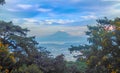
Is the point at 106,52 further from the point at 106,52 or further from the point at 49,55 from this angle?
the point at 49,55

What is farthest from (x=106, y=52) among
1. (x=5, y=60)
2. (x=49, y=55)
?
(x=49, y=55)

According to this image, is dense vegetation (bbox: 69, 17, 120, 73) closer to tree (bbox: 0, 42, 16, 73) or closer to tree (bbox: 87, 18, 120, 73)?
tree (bbox: 87, 18, 120, 73)

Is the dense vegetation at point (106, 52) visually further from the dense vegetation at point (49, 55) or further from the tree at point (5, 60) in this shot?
the tree at point (5, 60)

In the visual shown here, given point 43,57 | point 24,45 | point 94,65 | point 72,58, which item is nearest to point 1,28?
point 24,45

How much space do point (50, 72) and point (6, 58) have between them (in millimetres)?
3428

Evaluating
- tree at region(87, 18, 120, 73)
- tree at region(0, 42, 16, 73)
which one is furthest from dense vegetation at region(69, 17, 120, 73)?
tree at region(0, 42, 16, 73)

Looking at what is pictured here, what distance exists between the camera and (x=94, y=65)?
1758 centimetres

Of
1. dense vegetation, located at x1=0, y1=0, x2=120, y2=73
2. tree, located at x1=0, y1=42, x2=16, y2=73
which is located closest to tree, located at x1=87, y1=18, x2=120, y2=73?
dense vegetation, located at x1=0, y1=0, x2=120, y2=73

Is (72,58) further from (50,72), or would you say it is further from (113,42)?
(113,42)

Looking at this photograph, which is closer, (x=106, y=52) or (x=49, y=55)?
(x=106, y=52)

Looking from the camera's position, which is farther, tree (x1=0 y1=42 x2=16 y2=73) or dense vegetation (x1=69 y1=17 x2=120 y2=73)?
tree (x1=0 y1=42 x2=16 y2=73)

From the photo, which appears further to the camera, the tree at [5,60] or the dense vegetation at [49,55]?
the tree at [5,60]

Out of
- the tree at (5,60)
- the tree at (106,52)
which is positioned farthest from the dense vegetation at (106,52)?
the tree at (5,60)

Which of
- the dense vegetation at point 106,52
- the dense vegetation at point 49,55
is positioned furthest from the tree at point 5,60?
the dense vegetation at point 106,52
